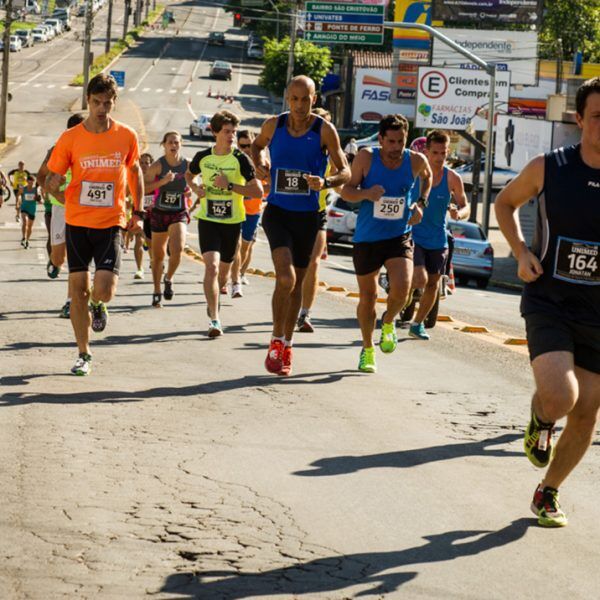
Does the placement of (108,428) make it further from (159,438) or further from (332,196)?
(332,196)

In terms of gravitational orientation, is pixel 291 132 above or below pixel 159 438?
above

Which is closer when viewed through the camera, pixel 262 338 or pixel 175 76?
pixel 262 338

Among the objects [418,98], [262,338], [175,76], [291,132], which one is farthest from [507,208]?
[175,76]

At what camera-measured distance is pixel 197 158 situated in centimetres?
1324

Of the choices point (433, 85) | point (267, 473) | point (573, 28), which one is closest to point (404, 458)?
point (267, 473)

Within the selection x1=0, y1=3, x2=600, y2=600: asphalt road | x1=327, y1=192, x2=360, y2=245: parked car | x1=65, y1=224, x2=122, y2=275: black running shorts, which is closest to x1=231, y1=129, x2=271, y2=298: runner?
x1=0, y1=3, x2=600, y2=600: asphalt road

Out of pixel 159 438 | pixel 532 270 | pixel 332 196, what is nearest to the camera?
pixel 532 270

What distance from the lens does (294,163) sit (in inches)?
409

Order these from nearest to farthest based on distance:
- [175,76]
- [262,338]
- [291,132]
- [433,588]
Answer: [433,588] → [291,132] → [262,338] → [175,76]

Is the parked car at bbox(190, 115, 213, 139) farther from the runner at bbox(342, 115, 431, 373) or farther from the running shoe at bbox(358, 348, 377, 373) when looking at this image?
the runner at bbox(342, 115, 431, 373)

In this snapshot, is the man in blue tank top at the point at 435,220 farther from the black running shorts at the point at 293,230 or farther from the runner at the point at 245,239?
the runner at the point at 245,239

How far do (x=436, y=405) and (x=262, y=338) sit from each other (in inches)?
141

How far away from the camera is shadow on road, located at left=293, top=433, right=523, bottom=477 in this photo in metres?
7.33

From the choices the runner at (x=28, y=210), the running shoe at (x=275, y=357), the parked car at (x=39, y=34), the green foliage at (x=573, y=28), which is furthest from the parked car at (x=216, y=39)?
the running shoe at (x=275, y=357)
